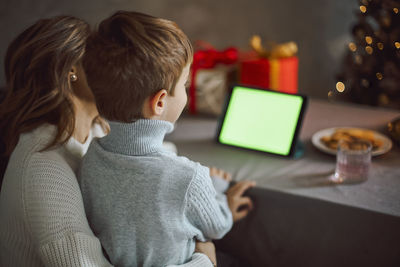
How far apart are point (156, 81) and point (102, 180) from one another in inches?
9.9

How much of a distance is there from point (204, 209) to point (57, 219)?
0.32 m

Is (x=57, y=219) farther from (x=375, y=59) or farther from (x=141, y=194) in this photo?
(x=375, y=59)

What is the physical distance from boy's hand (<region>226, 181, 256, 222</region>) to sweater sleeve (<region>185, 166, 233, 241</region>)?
86 millimetres

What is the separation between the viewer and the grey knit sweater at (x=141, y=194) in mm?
875

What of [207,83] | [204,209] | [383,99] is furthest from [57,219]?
[383,99]

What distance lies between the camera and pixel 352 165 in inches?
45.0

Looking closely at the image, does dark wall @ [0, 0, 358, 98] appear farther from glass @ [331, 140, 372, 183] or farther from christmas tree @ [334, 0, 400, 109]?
glass @ [331, 140, 372, 183]

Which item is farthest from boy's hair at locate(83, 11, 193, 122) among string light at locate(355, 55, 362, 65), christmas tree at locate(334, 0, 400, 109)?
string light at locate(355, 55, 362, 65)

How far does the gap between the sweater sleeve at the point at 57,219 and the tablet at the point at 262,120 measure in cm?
62

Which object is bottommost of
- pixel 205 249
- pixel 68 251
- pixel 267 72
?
pixel 205 249

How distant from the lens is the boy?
83cm

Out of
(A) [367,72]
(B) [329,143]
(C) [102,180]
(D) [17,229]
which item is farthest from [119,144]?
(A) [367,72]

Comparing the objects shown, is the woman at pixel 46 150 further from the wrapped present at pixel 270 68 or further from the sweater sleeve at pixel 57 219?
the wrapped present at pixel 270 68

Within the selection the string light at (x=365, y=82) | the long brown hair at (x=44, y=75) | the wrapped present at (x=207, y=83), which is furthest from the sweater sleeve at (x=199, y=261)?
the string light at (x=365, y=82)
